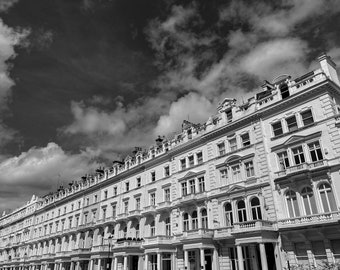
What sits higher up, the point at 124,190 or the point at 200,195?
the point at 124,190

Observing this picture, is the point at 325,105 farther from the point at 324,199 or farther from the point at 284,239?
the point at 284,239

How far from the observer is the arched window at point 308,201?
27.7m

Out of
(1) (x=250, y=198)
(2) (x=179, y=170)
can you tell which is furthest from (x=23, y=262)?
(1) (x=250, y=198)

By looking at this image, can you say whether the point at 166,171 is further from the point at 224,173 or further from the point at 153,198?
the point at 224,173

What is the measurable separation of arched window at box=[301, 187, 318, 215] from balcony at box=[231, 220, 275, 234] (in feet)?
11.9

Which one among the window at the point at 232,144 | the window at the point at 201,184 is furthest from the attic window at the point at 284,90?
the window at the point at 201,184

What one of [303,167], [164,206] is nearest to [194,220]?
[164,206]

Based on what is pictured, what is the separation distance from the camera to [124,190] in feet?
171

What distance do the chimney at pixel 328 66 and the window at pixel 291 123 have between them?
5395 millimetres

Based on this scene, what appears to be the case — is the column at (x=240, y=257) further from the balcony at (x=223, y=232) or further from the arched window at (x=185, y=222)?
the arched window at (x=185, y=222)

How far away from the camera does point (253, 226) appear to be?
96.1 ft

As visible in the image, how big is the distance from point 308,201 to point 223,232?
31.8 ft

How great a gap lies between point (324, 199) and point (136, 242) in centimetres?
2596

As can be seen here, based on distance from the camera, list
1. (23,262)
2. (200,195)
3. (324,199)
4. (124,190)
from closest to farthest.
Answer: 1. (324,199)
2. (200,195)
3. (124,190)
4. (23,262)
